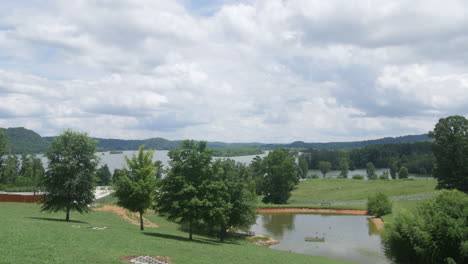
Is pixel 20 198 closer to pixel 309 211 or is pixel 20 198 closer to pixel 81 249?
pixel 81 249

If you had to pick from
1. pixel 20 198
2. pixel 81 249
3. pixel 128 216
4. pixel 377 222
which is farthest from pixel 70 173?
pixel 377 222

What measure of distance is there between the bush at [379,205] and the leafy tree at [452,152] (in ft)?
35.4

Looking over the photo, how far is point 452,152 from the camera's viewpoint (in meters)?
62.5

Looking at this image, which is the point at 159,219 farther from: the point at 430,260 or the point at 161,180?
the point at 430,260

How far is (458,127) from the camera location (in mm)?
63125

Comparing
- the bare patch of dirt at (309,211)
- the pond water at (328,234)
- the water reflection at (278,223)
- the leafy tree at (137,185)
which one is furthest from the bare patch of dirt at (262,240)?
the bare patch of dirt at (309,211)

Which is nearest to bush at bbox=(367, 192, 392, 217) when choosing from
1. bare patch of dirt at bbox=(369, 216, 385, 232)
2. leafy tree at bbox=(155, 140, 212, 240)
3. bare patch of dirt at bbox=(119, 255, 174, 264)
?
bare patch of dirt at bbox=(369, 216, 385, 232)

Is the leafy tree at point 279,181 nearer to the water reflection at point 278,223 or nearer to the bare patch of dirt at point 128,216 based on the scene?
the water reflection at point 278,223

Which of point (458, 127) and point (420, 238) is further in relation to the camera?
point (458, 127)

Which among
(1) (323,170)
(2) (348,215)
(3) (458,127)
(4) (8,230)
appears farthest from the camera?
(1) (323,170)

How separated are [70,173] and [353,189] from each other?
80.8 m

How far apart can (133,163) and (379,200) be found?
49274mm

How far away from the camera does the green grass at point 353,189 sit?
274 ft

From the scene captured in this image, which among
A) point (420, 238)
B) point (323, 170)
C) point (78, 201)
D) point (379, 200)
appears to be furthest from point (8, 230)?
point (323, 170)
